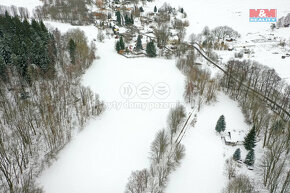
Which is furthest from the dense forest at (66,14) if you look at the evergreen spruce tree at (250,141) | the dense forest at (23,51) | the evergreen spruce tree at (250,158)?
the evergreen spruce tree at (250,158)

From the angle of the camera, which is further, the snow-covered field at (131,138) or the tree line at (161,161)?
the snow-covered field at (131,138)

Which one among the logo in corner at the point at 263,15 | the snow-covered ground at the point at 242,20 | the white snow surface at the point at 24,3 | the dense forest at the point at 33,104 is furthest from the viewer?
the white snow surface at the point at 24,3

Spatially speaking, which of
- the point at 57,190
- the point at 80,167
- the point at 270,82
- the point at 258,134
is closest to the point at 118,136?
the point at 80,167

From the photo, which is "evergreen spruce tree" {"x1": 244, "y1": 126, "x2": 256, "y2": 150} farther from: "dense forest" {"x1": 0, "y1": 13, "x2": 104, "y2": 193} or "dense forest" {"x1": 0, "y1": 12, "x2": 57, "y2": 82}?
"dense forest" {"x1": 0, "y1": 12, "x2": 57, "y2": 82}

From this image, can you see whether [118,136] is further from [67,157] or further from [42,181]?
[42,181]

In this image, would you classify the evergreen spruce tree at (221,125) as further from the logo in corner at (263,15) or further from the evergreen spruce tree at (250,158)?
the logo in corner at (263,15)

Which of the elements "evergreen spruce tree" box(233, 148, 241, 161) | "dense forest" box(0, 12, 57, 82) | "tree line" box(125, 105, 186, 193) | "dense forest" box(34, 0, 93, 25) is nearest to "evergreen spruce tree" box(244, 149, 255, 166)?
"evergreen spruce tree" box(233, 148, 241, 161)
